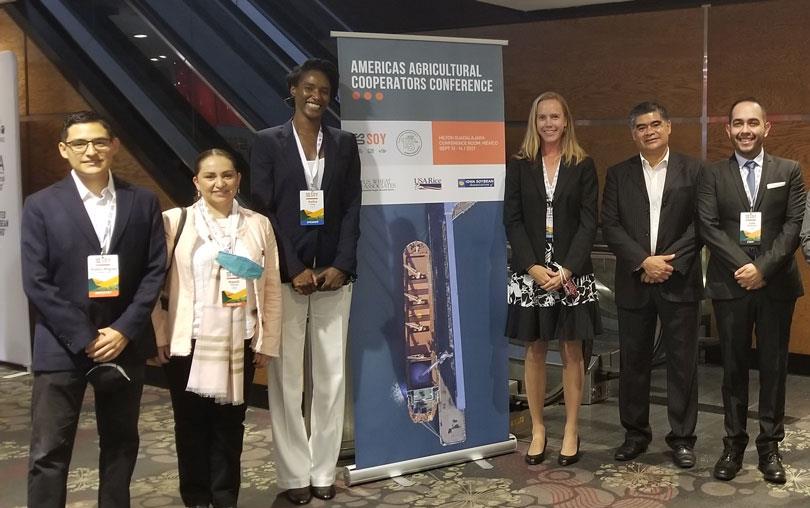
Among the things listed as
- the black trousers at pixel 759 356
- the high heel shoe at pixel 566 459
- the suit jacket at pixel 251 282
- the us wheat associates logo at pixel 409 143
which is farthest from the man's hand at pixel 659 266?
the suit jacket at pixel 251 282

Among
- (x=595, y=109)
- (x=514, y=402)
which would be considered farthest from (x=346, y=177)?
(x=595, y=109)

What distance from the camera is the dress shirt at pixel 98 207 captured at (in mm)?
2872

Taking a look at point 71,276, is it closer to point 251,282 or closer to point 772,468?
point 251,282

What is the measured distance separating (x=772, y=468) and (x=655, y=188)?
1297 millimetres

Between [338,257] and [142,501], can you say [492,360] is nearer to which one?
[338,257]

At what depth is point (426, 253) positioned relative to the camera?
13.1ft

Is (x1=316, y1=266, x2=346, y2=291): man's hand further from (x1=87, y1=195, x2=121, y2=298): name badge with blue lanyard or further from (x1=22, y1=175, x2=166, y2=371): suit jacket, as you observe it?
(x1=87, y1=195, x2=121, y2=298): name badge with blue lanyard

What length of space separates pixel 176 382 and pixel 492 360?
5.12ft

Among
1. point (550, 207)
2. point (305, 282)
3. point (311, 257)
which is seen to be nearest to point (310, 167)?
point (311, 257)

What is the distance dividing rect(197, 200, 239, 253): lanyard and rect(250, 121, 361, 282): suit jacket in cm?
29

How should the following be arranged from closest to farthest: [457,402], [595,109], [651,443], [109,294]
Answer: [109,294]
[457,402]
[651,443]
[595,109]

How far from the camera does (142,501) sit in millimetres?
3695

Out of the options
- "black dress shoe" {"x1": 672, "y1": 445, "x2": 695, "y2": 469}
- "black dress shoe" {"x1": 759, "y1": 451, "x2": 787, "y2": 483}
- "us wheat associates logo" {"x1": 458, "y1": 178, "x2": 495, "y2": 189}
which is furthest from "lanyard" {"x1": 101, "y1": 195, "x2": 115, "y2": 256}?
"black dress shoe" {"x1": 759, "y1": 451, "x2": 787, "y2": 483}

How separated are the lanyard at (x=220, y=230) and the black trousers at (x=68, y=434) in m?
0.51
